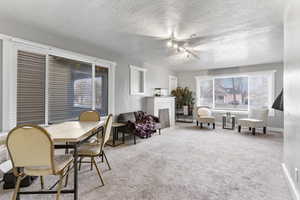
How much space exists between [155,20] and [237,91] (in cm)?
542

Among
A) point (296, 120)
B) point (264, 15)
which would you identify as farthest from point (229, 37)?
point (296, 120)

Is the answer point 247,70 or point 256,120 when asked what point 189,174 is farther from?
point 247,70

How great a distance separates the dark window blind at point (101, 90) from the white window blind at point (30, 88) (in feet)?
4.32

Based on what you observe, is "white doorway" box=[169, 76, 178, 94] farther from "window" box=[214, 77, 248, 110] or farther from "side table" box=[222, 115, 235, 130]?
"side table" box=[222, 115, 235, 130]

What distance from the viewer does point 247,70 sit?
20.2 feet

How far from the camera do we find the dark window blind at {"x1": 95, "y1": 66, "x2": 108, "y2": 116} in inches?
→ 167

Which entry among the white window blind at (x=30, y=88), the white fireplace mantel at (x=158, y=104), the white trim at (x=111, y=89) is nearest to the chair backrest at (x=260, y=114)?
the white fireplace mantel at (x=158, y=104)

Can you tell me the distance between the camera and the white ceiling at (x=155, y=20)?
207cm

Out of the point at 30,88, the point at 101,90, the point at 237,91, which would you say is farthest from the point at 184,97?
the point at 30,88

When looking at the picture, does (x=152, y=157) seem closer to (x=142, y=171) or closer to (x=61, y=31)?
(x=142, y=171)

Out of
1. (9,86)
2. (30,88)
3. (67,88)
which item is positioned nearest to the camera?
(9,86)

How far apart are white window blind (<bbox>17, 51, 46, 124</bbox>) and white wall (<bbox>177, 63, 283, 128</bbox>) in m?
5.92

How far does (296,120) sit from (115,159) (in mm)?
2736

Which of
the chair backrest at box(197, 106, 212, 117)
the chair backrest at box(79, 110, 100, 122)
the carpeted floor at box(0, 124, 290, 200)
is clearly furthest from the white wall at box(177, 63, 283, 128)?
the chair backrest at box(79, 110, 100, 122)
